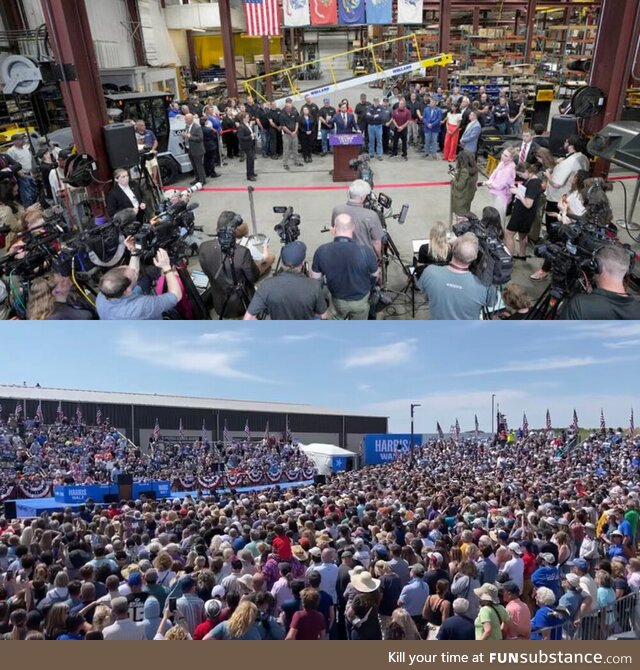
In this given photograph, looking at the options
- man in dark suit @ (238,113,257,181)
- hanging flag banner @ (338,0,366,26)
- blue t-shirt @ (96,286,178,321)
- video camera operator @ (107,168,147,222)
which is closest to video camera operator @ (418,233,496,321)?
blue t-shirt @ (96,286,178,321)

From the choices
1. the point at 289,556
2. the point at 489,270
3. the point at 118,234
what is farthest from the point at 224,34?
the point at 289,556

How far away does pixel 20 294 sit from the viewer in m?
5.13

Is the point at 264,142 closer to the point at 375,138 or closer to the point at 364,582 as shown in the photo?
the point at 375,138

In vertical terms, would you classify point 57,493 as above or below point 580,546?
above

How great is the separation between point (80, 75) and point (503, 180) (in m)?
6.34

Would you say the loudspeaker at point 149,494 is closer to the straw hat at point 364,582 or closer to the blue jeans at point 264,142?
the straw hat at point 364,582

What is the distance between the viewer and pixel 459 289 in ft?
13.3

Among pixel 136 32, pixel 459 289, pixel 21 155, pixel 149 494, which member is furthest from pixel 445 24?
pixel 149 494

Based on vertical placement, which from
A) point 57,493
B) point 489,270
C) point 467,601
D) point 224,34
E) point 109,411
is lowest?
point 467,601

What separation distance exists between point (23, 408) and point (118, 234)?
2.02m

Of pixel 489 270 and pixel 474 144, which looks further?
pixel 474 144

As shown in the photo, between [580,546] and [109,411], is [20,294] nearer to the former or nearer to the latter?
[109,411]

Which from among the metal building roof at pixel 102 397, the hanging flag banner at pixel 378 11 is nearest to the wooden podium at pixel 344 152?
the hanging flag banner at pixel 378 11

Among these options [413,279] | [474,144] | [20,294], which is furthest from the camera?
[474,144]
